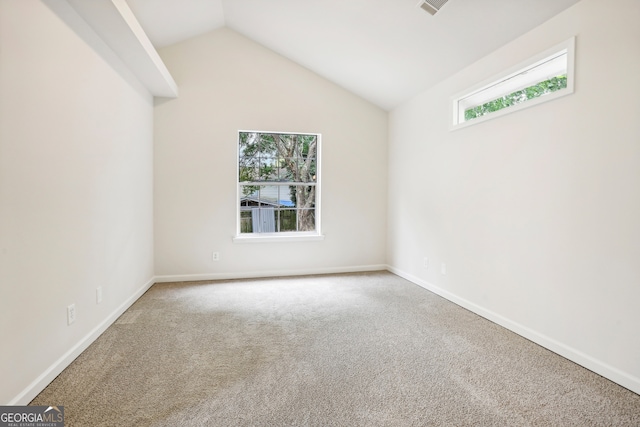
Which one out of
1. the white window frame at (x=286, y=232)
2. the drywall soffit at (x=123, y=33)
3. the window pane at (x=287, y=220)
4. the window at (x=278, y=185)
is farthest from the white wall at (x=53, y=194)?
the window pane at (x=287, y=220)

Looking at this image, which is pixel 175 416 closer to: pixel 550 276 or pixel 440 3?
pixel 550 276

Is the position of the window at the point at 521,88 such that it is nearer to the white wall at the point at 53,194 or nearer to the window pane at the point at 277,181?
the window pane at the point at 277,181

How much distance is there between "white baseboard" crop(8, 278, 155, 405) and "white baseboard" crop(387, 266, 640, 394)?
3311 millimetres

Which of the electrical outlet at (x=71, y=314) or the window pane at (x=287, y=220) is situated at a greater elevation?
the window pane at (x=287, y=220)

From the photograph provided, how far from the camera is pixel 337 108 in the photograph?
467 cm

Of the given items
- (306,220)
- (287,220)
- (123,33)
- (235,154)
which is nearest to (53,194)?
(123,33)

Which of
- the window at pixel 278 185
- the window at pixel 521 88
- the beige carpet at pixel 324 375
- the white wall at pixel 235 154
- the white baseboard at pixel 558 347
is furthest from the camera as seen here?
the window at pixel 278 185

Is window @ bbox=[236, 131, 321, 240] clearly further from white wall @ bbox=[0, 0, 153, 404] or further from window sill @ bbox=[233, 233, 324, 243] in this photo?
white wall @ bbox=[0, 0, 153, 404]

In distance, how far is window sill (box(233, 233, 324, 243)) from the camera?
4.39 meters

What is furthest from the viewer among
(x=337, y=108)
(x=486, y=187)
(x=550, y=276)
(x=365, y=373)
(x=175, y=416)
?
(x=337, y=108)

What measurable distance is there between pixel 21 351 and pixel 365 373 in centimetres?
190

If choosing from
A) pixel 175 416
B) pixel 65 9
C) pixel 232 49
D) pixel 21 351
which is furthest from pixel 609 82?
pixel 232 49

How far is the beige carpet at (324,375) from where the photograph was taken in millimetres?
1594

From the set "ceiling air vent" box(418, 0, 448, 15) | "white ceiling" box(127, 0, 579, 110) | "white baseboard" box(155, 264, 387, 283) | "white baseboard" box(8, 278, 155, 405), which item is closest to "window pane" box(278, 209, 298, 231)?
"white baseboard" box(155, 264, 387, 283)
